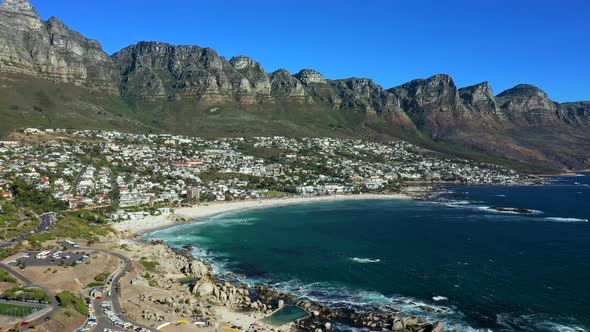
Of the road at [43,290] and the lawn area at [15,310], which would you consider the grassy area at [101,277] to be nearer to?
the road at [43,290]

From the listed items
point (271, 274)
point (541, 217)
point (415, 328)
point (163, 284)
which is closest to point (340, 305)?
point (415, 328)

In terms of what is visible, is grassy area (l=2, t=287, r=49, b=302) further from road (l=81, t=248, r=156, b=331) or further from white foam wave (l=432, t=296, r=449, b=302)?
white foam wave (l=432, t=296, r=449, b=302)

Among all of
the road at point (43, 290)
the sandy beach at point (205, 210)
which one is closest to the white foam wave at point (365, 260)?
the road at point (43, 290)

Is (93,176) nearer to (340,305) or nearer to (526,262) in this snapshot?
(340,305)

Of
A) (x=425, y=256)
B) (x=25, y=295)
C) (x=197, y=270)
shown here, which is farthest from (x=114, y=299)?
(x=425, y=256)

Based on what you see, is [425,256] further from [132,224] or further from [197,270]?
[132,224]

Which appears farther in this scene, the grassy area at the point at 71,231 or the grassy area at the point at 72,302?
the grassy area at the point at 71,231
